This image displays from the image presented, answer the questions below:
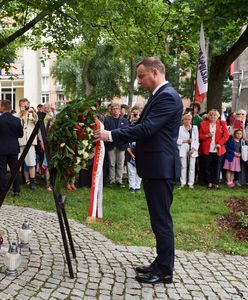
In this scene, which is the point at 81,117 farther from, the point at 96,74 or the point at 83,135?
the point at 96,74

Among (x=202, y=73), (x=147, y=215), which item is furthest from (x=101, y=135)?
(x=202, y=73)

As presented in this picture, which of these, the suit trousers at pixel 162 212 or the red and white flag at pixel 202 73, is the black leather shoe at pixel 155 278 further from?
the red and white flag at pixel 202 73

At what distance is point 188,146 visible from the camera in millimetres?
10672

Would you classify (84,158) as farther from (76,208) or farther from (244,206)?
(244,206)

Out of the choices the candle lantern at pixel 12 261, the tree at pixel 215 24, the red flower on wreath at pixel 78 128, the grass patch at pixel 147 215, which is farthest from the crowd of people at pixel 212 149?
the candle lantern at pixel 12 261

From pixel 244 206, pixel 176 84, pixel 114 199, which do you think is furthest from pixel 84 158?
pixel 176 84

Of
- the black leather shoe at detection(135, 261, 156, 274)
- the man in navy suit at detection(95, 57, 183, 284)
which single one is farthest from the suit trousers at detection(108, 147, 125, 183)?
the man in navy suit at detection(95, 57, 183, 284)

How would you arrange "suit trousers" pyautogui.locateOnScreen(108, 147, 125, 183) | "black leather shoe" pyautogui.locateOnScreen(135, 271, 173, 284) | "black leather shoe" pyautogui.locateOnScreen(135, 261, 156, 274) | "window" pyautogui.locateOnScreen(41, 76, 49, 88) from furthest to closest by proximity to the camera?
"window" pyautogui.locateOnScreen(41, 76, 49, 88) < "suit trousers" pyautogui.locateOnScreen(108, 147, 125, 183) < "black leather shoe" pyautogui.locateOnScreen(135, 261, 156, 274) < "black leather shoe" pyautogui.locateOnScreen(135, 271, 173, 284)

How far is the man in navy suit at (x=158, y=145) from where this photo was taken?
4387mm

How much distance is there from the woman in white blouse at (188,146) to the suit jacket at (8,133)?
3929 mm

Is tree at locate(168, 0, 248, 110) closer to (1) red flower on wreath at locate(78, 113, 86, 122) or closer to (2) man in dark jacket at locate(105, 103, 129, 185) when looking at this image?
(2) man in dark jacket at locate(105, 103, 129, 185)

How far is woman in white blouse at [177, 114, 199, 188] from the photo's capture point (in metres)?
10.6

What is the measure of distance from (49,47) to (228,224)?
7.72 m

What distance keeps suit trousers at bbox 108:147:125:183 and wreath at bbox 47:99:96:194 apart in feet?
19.0
